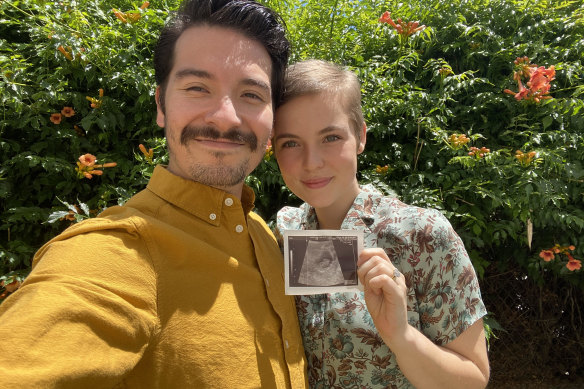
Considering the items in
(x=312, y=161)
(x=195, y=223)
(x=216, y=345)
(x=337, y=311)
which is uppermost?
(x=312, y=161)

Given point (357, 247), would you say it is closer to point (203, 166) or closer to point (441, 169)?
point (203, 166)

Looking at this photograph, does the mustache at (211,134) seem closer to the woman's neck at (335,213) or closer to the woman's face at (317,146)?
the woman's face at (317,146)

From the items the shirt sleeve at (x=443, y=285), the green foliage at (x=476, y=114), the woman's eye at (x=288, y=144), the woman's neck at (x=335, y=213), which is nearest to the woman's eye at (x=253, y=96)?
the woman's eye at (x=288, y=144)

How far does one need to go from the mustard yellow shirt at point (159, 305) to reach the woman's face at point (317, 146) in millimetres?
268

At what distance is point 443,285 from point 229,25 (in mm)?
1120

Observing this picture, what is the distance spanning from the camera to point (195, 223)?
1261 mm

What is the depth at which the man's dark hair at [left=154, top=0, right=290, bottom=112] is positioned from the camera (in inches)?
54.8

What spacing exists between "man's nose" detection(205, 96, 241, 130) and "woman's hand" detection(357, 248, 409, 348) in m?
0.56

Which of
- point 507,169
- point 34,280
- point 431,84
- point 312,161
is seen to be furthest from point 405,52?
point 34,280

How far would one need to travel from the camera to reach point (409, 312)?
1442 mm

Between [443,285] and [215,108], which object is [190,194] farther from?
[443,285]

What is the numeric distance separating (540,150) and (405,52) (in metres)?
1.24

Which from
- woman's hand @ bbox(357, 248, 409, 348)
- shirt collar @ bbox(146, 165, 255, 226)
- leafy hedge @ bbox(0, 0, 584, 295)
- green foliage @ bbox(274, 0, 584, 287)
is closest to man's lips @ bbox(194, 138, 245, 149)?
shirt collar @ bbox(146, 165, 255, 226)

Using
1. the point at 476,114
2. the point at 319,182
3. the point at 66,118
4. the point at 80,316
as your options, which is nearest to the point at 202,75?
the point at 319,182
